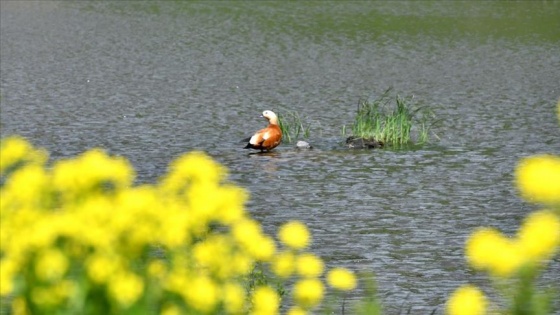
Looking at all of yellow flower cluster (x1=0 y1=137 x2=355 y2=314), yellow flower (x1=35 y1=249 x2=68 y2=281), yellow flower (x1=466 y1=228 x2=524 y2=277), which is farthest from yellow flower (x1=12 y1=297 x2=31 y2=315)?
yellow flower (x1=466 y1=228 x2=524 y2=277)

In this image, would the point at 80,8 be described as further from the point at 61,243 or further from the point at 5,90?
the point at 61,243

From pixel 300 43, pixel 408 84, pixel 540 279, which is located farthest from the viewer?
pixel 300 43

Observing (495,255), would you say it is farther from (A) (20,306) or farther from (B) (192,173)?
(A) (20,306)

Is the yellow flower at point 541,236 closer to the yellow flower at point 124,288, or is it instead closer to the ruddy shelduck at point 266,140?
the yellow flower at point 124,288

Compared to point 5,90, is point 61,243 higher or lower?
higher

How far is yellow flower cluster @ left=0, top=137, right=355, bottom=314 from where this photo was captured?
4.14 meters

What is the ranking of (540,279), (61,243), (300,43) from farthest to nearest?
(300,43) → (540,279) → (61,243)

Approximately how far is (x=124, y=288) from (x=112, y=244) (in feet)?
0.75

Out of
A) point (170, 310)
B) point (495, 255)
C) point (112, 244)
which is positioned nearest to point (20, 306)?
point (112, 244)

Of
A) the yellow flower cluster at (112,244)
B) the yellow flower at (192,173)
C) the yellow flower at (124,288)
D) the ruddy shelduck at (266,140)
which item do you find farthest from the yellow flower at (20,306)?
the ruddy shelduck at (266,140)

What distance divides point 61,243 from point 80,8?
5800 cm

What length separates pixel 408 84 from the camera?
118ft

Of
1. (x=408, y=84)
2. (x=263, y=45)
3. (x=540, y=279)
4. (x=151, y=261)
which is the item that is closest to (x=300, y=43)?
(x=263, y=45)

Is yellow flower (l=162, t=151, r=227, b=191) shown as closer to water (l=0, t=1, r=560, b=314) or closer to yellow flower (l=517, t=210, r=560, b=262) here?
yellow flower (l=517, t=210, r=560, b=262)
